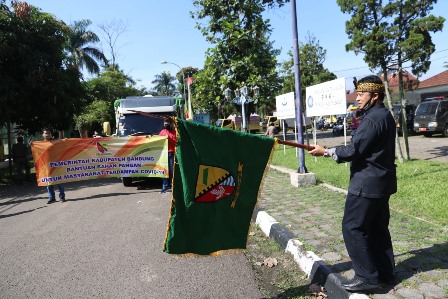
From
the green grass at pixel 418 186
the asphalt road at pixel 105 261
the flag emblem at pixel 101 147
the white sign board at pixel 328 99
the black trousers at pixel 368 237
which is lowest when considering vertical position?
the asphalt road at pixel 105 261

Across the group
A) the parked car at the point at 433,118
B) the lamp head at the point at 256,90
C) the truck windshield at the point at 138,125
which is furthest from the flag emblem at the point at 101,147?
the parked car at the point at 433,118

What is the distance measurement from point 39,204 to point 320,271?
8044 mm

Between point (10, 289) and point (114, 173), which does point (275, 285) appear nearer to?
point (10, 289)

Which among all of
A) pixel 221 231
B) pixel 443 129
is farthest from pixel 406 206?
pixel 443 129

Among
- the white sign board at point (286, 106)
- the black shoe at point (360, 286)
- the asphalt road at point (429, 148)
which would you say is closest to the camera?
the black shoe at point (360, 286)

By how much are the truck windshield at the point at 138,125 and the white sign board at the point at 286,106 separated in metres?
6.00

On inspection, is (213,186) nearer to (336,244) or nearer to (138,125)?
(336,244)

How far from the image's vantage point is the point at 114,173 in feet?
34.6

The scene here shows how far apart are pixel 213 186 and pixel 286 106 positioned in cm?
1341

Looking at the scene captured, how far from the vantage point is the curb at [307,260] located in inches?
144

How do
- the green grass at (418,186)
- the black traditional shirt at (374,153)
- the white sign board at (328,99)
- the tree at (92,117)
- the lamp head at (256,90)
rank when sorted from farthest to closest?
the tree at (92,117)
the lamp head at (256,90)
the white sign board at (328,99)
the green grass at (418,186)
the black traditional shirt at (374,153)

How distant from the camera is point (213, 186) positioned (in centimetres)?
362

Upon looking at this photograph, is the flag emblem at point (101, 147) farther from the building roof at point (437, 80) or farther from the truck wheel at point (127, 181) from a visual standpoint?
the building roof at point (437, 80)

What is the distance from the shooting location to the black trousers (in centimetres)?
336
